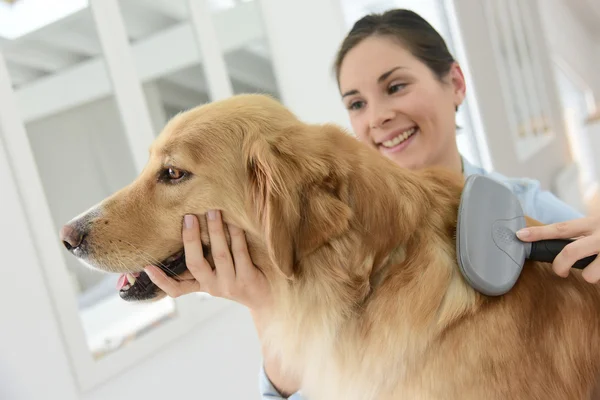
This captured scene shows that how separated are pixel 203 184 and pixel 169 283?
225 mm

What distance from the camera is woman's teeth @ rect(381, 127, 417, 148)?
5.89 ft

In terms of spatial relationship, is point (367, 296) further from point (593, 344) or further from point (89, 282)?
point (89, 282)

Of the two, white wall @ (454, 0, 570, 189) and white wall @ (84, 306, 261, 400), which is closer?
white wall @ (84, 306, 261, 400)

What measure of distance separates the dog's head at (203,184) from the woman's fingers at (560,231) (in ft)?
1.29

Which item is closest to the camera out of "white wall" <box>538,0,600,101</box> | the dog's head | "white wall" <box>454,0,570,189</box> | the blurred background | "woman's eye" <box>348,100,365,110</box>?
the dog's head

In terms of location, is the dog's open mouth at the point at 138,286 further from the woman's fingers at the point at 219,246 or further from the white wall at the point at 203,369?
the white wall at the point at 203,369

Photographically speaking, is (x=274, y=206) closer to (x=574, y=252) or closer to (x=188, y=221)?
(x=188, y=221)

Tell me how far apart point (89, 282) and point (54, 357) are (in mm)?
401

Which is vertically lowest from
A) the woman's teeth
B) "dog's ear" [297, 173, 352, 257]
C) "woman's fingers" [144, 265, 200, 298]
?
"woman's fingers" [144, 265, 200, 298]

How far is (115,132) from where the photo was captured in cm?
235

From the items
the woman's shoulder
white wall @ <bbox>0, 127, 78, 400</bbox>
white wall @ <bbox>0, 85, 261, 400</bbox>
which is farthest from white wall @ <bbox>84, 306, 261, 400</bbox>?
the woman's shoulder

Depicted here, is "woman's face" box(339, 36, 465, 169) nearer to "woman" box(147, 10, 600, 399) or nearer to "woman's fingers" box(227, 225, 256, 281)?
"woman" box(147, 10, 600, 399)

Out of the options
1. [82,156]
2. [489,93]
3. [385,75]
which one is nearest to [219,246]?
[385,75]

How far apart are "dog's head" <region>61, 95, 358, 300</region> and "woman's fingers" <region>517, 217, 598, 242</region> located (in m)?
0.39
